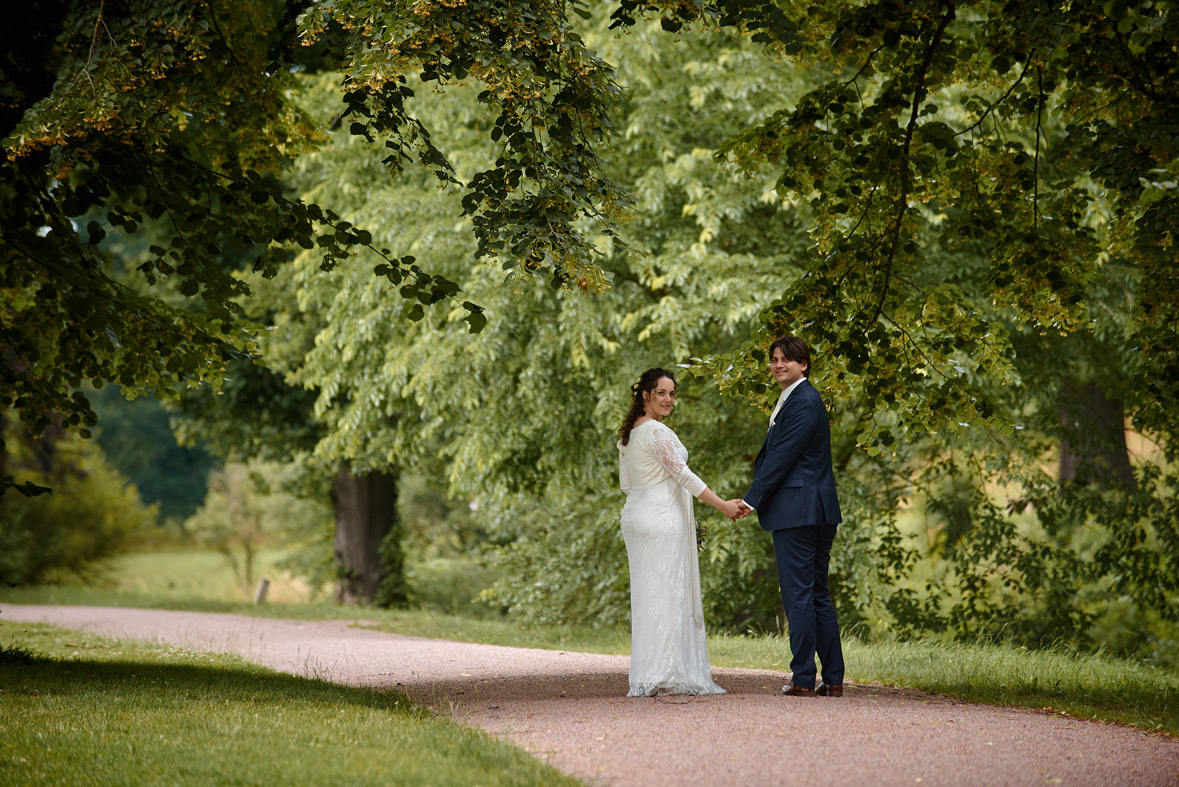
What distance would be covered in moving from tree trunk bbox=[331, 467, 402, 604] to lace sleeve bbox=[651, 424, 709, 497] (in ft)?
42.7

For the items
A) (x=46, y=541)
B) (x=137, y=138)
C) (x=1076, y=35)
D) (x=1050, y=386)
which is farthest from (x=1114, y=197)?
(x=46, y=541)

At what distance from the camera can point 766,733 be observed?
5.52 m

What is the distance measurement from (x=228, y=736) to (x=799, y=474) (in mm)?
3642

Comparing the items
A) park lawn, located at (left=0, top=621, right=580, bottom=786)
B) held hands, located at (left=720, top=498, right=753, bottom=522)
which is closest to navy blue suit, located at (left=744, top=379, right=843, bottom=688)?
held hands, located at (left=720, top=498, right=753, bottom=522)

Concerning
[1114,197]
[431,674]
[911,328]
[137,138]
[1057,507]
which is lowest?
[431,674]

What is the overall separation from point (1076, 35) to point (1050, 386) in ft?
21.6

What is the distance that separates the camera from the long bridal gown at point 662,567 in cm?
691

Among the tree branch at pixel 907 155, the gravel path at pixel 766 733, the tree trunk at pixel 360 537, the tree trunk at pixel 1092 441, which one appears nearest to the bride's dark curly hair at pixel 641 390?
the tree branch at pixel 907 155

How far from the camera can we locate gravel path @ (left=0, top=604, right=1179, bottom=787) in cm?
483

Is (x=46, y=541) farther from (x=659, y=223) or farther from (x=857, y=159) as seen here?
(x=857, y=159)

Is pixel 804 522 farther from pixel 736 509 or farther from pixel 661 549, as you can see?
pixel 661 549

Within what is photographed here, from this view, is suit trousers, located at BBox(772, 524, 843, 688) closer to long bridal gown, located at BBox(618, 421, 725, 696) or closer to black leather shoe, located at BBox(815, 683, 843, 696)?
black leather shoe, located at BBox(815, 683, 843, 696)

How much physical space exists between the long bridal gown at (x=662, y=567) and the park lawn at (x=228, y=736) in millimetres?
1459

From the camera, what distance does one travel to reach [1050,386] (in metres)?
12.1
